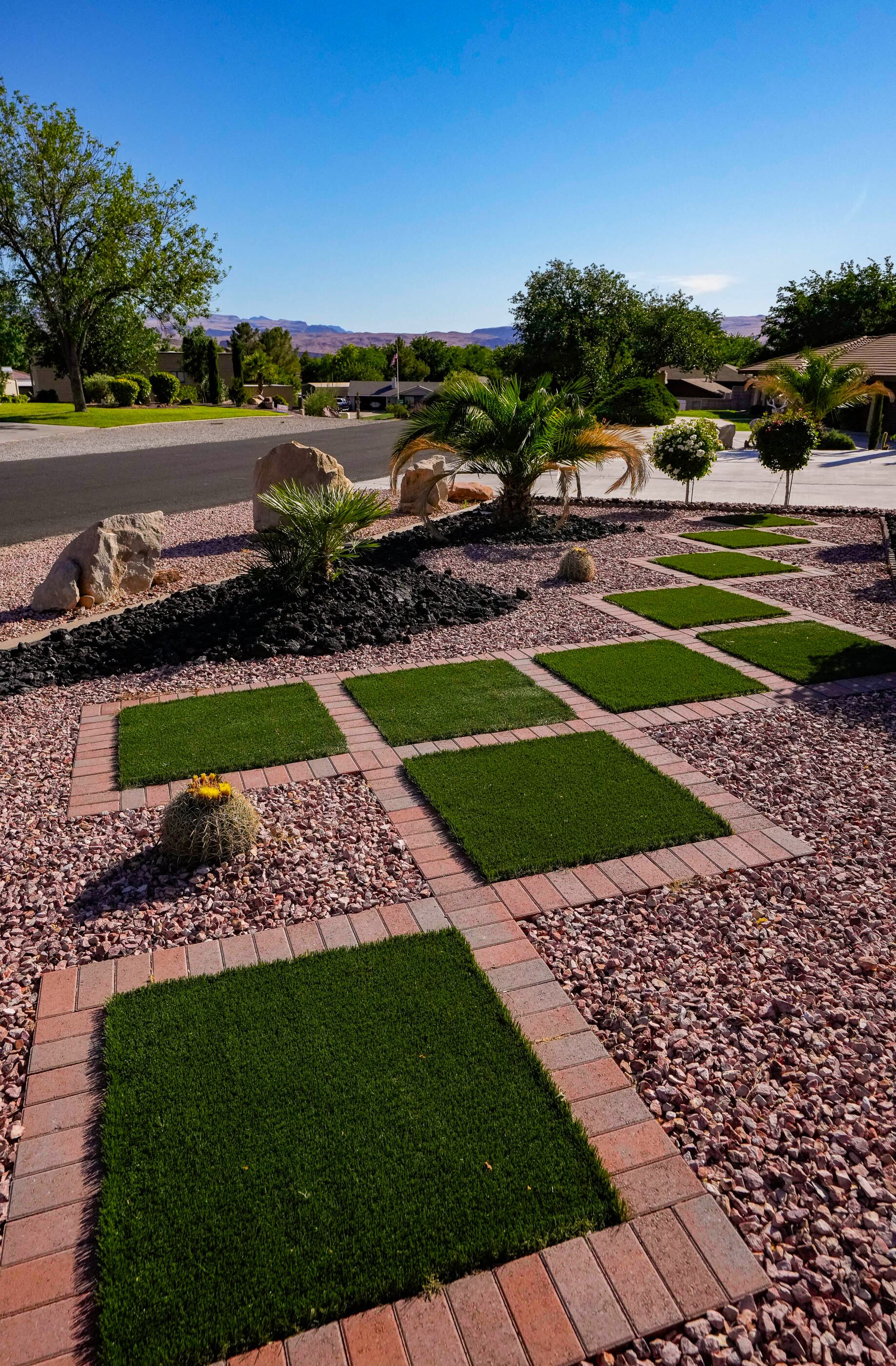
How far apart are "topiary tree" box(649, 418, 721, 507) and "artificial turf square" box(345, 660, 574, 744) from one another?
10716mm

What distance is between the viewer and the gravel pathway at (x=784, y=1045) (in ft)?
7.90

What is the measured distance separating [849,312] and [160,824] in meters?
52.3

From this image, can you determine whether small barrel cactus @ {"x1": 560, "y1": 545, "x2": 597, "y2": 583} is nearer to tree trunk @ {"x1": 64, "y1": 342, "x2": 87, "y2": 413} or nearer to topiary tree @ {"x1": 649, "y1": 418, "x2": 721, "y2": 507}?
topiary tree @ {"x1": 649, "y1": 418, "x2": 721, "y2": 507}

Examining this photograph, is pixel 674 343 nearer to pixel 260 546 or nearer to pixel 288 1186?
pixel 260 546

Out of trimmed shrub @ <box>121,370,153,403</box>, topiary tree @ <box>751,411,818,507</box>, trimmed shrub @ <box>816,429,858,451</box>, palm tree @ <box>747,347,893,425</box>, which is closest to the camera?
topiary tree @ <box>751,411,818,507</box>

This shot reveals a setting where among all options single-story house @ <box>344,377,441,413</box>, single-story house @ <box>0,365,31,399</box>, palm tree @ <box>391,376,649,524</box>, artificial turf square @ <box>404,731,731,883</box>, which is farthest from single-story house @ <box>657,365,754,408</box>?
artificial turf square @ <box>404,731,731,883</box>

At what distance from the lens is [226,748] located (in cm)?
590

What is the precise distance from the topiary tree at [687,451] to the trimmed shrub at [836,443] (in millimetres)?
14472

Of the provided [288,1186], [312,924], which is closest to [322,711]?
[312,924]

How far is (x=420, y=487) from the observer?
1525cm

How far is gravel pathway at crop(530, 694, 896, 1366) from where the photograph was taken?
241cm

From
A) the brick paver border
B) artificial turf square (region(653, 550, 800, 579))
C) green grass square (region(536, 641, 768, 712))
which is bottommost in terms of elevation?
the brick paver border

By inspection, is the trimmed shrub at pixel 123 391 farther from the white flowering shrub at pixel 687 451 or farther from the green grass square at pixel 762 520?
the green grass square at pixel 762 520

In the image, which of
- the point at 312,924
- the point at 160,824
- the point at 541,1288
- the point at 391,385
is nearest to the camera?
the point at 541,1288
